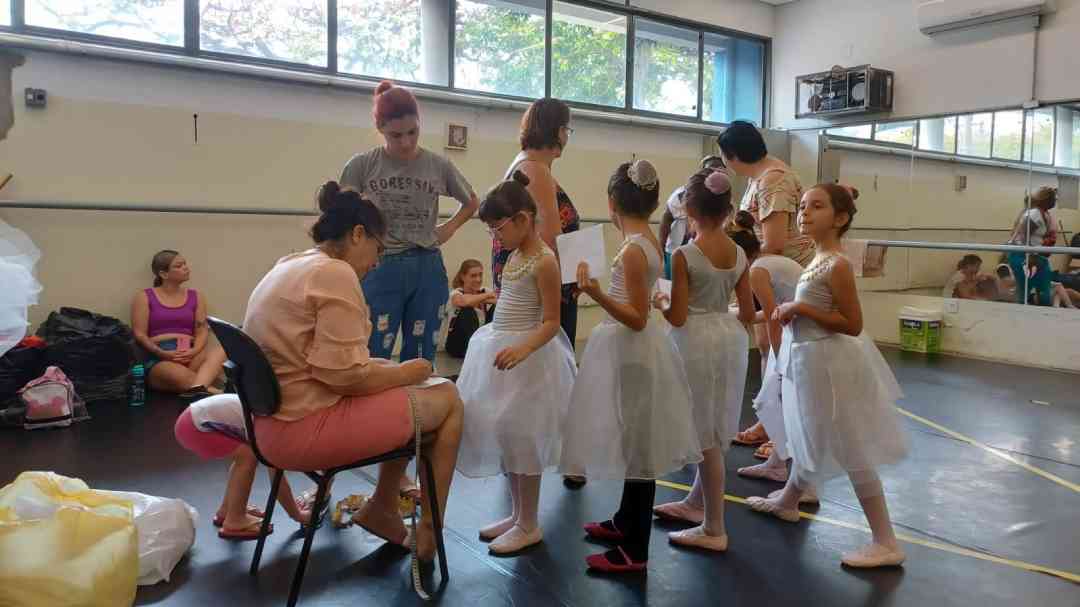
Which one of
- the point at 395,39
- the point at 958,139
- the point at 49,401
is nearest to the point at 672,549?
the point at 49,401

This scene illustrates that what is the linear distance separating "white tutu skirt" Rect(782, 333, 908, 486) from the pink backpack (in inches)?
134

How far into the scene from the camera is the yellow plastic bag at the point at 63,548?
1.72m

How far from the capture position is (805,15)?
756 centimetres

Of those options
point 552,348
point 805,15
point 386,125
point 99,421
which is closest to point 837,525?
point 552,348

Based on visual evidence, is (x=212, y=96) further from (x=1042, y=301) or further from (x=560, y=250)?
(x=1042, y=301)

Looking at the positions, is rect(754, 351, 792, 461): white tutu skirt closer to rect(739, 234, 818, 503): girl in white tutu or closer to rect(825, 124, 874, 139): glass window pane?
rect(739, 234, 818, 503): girl in white tutu

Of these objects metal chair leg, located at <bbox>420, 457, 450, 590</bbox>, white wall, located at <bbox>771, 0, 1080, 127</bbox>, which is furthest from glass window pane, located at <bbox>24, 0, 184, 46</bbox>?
white wall, located at <bbox>771, 0, 1080, 127</bbox>

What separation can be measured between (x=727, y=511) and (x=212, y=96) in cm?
399

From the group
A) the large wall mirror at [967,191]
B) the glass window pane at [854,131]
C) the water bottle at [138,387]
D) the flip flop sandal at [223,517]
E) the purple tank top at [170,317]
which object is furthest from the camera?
the glass window pane at [854,131]

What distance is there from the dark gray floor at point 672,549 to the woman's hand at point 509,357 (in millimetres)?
610

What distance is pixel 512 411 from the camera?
7.22 ft

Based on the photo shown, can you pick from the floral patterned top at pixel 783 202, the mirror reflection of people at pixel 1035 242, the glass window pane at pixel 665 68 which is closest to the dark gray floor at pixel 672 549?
the floral patterned top at pixel 783 202

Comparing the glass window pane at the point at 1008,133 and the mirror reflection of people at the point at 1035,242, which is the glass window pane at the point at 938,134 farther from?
the mirror reflection of people at the point at 1035,242

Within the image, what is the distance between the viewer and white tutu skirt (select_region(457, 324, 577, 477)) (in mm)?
2195
